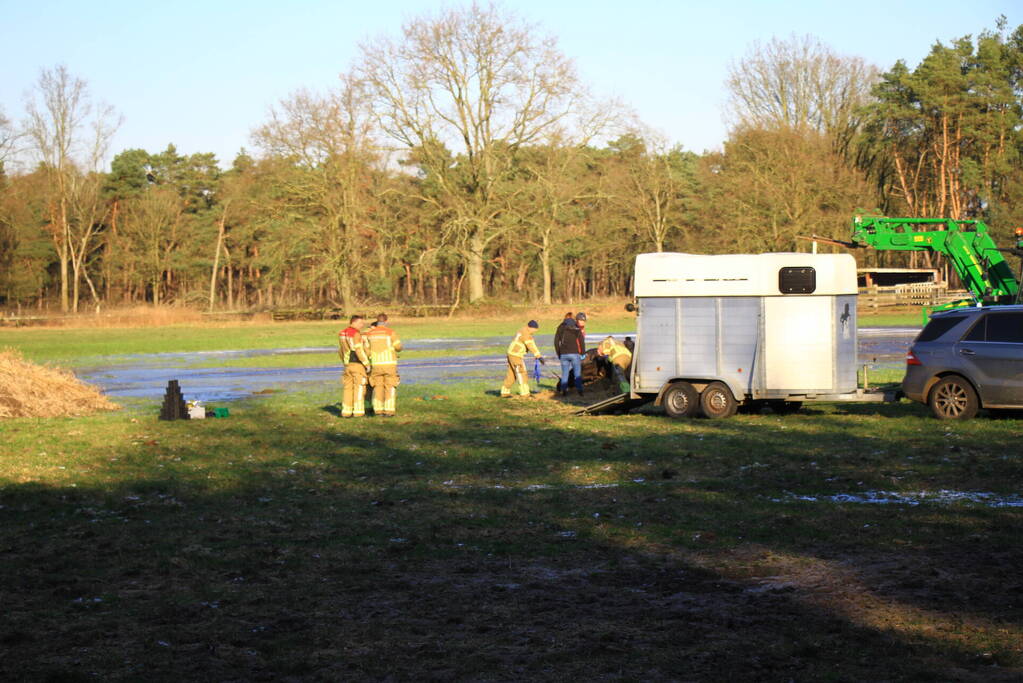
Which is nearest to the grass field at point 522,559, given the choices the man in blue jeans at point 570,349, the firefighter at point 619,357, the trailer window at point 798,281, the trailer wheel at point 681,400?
the trailer wheel at point 681,400

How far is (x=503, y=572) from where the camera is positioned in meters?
8.30

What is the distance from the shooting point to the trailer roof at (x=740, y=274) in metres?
17.7

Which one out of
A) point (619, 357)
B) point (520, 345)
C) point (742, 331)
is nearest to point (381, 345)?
point (520, 345)

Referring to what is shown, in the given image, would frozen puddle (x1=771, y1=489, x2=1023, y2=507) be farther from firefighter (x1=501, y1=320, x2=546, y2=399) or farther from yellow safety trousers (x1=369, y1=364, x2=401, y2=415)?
firefighter (x1=501, y1=320, x2=546, y2=399)

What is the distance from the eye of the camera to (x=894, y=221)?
27.1 metres

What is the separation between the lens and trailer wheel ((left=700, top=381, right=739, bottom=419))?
1816 centimetres

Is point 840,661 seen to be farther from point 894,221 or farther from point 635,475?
point 894,221

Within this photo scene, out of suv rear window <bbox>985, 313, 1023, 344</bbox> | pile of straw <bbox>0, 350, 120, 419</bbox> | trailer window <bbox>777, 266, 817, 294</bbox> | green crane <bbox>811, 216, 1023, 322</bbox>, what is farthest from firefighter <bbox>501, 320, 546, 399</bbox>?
suv rear window <bbox>985, 313, 1023, 344</bbox>

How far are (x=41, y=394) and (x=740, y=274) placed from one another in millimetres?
13119

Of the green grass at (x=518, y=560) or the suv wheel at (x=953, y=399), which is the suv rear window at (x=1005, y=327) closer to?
the suv wheel at (x=953, y=399)

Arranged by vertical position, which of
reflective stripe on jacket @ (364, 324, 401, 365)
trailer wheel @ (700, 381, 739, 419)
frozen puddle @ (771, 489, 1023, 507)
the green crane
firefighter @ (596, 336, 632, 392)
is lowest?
frozen puddle @ (771, 489, 1023, 507)

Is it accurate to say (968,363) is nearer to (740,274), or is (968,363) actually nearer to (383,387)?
(740,274)

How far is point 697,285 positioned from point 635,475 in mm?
6299

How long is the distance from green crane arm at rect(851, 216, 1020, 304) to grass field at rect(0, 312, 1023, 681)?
11.5m
